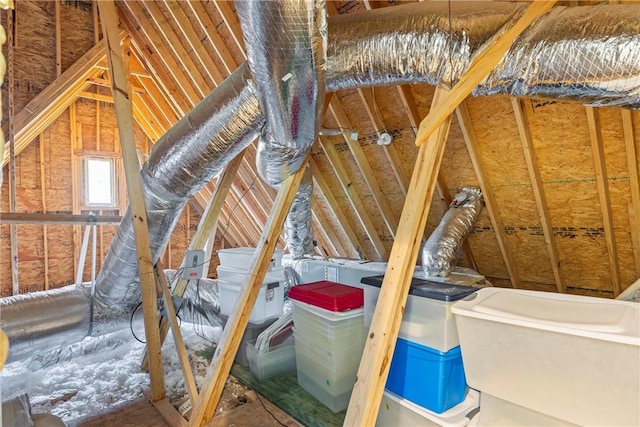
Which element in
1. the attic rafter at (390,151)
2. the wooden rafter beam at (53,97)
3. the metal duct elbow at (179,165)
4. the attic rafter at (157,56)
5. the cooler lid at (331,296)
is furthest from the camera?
the wooden rafter beam at (53,97)

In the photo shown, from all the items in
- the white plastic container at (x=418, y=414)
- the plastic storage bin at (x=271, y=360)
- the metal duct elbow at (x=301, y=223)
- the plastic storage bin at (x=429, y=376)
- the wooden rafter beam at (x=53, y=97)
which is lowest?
the plastic storage bin at (x=271, y=360)

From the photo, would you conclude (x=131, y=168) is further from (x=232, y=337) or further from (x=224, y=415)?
(x=224, y=415)

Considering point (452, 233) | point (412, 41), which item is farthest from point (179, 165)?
point (452, 233)

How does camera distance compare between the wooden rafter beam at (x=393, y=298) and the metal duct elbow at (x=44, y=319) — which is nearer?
the wooden rafter beam at (x=393, y=298)

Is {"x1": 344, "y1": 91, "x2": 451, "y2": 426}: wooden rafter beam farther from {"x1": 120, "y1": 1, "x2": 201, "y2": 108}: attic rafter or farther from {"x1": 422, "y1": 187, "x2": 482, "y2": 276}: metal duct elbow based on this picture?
{"x1": 120, "y1": 1, "x2": 201, "y2": 108}: attic rafter

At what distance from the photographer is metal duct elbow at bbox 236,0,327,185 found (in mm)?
1286

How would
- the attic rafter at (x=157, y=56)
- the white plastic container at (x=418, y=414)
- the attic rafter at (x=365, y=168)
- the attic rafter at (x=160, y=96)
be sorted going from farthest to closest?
the attic rafter at (x=160, y=96), the attic rafter at (x=157, y=56), the attic rafter at (x=365, y=168), the white plastic container at (x=418, y=414)

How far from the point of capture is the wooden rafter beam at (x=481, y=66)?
1291mm

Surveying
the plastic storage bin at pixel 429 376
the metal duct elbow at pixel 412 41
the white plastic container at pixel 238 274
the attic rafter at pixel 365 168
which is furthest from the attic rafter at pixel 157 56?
the plastic storage bin at pixel 429 376

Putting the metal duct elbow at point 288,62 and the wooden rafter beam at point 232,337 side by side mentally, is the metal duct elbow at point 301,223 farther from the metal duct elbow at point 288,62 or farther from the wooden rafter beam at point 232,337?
the metal duct elbow at point 288,62

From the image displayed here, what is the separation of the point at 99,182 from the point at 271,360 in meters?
4.37

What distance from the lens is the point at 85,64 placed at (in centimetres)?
397

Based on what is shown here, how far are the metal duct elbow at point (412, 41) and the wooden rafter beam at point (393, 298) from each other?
0.15 meters

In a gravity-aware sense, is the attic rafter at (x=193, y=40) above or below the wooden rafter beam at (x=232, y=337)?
above
